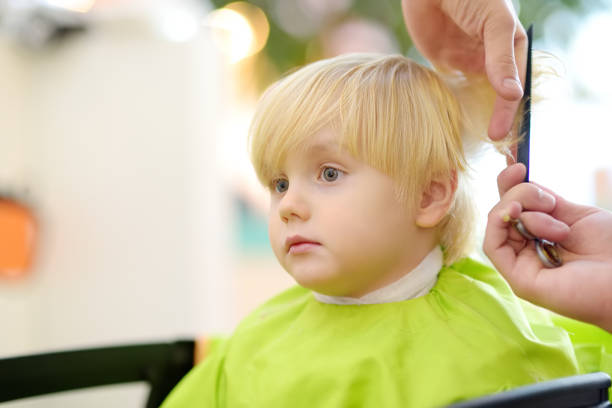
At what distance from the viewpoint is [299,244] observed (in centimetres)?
55

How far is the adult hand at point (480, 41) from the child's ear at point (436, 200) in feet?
0.19

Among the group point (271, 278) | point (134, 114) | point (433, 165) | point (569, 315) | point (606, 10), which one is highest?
point (606, 10)

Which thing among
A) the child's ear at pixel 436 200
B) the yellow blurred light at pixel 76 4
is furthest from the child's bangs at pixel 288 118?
the yellow blurred light at pixel 76 4

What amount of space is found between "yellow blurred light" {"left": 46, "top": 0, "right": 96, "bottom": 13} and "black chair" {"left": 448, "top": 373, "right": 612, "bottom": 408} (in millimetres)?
1410

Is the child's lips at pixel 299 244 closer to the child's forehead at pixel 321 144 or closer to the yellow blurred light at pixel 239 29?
the child's forehead at pixel 321 144

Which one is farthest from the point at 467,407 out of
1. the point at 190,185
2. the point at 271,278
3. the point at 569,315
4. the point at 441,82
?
the point at 271,278

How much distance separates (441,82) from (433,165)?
0.09 meters

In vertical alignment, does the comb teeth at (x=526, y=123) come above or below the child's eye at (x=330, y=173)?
above

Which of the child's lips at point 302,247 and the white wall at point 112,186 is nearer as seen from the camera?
the child's lips at point 302,247

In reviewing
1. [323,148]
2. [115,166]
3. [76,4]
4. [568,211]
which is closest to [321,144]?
[323,148]

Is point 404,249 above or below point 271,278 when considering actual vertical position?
above

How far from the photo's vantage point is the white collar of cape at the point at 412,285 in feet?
1.88

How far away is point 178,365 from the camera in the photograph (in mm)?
707

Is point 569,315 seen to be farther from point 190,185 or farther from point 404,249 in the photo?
point 190,185
